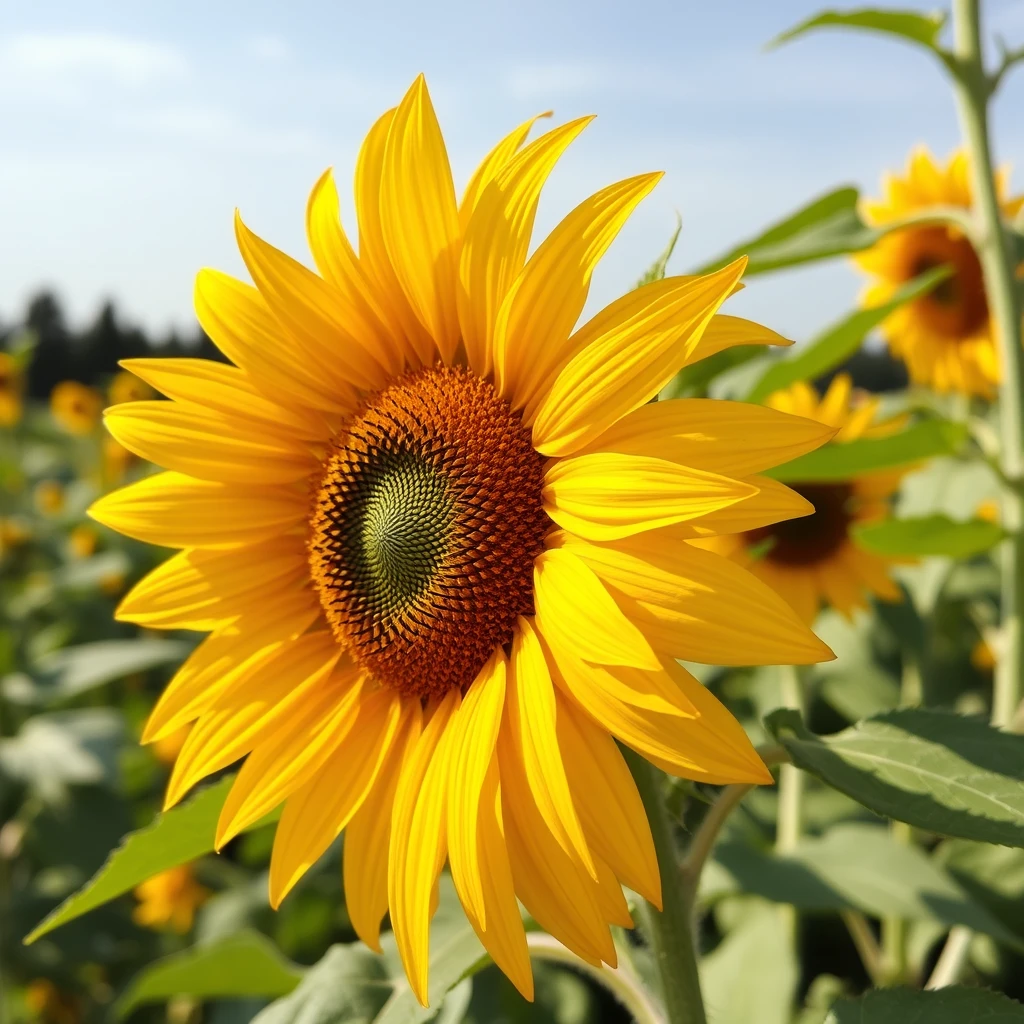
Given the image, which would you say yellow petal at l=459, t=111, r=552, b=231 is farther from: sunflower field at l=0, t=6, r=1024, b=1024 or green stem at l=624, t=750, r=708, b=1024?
green stem at l=624, t=750, r=708, b=1024

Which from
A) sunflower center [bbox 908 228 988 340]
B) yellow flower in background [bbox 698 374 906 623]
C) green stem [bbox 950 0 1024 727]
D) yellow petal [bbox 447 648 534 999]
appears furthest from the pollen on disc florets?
sunflower center [bbox 908 228 988 340]

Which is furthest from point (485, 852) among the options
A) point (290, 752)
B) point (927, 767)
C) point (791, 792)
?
point (791, 792)

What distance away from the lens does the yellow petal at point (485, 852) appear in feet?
3.47

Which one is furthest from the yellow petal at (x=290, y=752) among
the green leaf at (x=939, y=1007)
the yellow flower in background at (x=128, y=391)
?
the yellow flower in background at (x=128, y=391)

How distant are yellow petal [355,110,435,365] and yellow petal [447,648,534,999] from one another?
0.56 metres

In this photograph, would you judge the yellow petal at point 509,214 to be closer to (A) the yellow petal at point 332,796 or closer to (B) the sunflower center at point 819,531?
(A) the yellow petal at point 332,796

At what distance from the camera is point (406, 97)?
1.23 m

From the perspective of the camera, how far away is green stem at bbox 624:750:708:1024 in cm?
116

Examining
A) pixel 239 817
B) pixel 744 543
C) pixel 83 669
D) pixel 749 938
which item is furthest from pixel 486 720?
pixel 83 669

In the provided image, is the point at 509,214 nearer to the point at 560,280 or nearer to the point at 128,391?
the point at 560,280

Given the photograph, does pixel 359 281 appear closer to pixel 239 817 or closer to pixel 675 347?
pixel 675 347

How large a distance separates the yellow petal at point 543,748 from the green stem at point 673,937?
148 millimetres

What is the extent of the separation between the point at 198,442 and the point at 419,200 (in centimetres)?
46

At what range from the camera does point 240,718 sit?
1364mm
